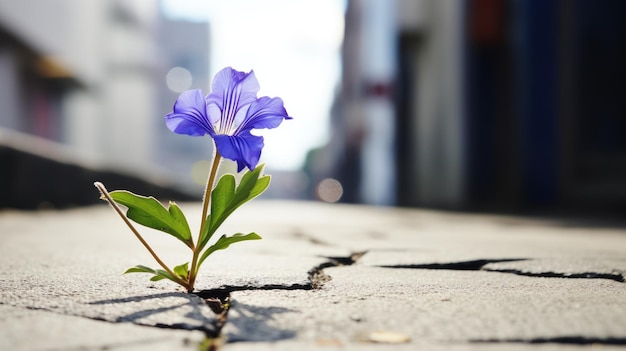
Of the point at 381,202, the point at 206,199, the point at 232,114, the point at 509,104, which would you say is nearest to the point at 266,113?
the point at 232,114

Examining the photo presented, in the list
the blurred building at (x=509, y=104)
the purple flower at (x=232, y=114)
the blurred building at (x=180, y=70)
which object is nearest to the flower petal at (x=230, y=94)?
the purple flower at (x=232, y=114)

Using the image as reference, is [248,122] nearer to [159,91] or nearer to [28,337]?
[28,337]

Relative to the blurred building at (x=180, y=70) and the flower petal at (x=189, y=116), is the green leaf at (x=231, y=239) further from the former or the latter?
the blurred building at (x=180, y=70)

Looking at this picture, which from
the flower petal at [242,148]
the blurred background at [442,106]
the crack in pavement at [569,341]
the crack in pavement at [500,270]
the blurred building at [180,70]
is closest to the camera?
the crack in pavement at [569,341]

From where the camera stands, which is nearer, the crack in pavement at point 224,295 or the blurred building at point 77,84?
the crack in pavement at point 224,295

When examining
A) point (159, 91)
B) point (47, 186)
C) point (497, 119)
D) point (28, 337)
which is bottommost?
point (28, 337)

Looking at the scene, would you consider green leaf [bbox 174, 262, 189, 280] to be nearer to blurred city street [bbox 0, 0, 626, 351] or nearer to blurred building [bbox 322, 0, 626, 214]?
blurred city street [bbox 0, 0, 626, 351]

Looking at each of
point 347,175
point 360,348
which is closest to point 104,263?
point 360,348
